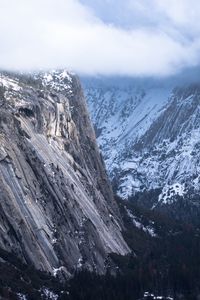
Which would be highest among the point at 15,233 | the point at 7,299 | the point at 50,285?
the point at 15,233

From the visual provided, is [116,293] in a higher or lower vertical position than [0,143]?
lower

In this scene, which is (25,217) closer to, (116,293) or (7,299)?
(116,293)

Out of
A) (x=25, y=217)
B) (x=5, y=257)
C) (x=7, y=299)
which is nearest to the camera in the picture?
(x=7, y=299)

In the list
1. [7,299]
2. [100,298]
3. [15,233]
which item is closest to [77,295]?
[100,298]

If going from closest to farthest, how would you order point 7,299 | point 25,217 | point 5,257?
point 7,299, point 5,257, point 25,217

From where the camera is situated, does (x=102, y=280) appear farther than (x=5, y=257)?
Yes

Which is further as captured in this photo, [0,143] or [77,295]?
[0,143]

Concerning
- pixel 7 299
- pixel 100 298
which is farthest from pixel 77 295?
pixel 7 299

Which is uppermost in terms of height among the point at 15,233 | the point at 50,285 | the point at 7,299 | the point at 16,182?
the point at 16,182

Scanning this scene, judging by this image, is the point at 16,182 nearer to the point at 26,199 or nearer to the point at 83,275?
the point at 26,199
